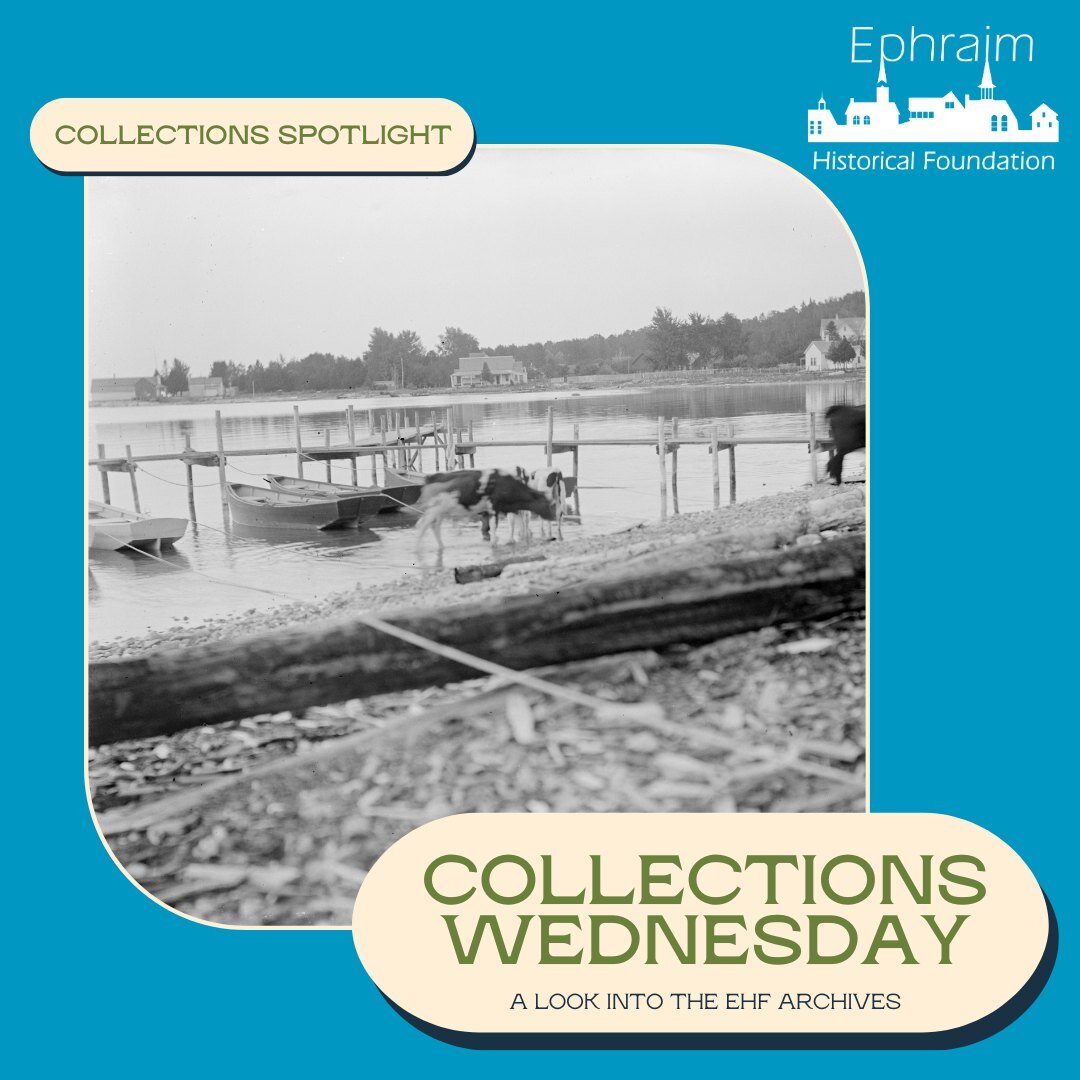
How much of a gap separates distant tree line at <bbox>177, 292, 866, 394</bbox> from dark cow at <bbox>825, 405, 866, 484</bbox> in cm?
21

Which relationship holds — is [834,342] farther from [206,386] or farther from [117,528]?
[117,528]

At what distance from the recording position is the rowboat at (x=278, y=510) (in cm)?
411

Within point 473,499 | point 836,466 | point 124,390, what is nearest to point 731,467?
point 836,466

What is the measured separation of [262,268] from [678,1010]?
244 cm

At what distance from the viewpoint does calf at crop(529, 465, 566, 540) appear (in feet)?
13.6

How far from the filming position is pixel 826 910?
11.6 feet

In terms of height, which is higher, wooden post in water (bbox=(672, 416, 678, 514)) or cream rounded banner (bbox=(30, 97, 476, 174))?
cream rounded banner (bbox=(30, 97, 476, 174))

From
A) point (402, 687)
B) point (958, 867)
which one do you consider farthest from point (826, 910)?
point (402, 687)

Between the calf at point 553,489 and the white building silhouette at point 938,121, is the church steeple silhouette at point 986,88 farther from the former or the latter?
the calf at point 553,489

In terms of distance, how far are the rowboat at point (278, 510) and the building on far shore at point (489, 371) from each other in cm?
57

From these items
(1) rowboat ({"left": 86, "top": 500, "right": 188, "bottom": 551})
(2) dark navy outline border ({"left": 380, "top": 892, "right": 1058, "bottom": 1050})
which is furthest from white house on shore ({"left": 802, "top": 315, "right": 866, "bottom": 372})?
(1) rowboat ({"left": 86, "top": 500, "right": 188, "bottom": 551})

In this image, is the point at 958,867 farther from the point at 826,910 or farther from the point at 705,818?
the point at 705,818

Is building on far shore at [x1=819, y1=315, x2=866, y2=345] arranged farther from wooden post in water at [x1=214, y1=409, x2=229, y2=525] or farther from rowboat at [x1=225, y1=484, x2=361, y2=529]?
wooden post in water at [x1=214, y1=409, x2=229, y2=525]

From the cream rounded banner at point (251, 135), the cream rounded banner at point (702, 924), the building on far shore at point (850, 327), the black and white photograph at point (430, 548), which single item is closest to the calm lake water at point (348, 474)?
the black and white photograph at point (430, 548)
